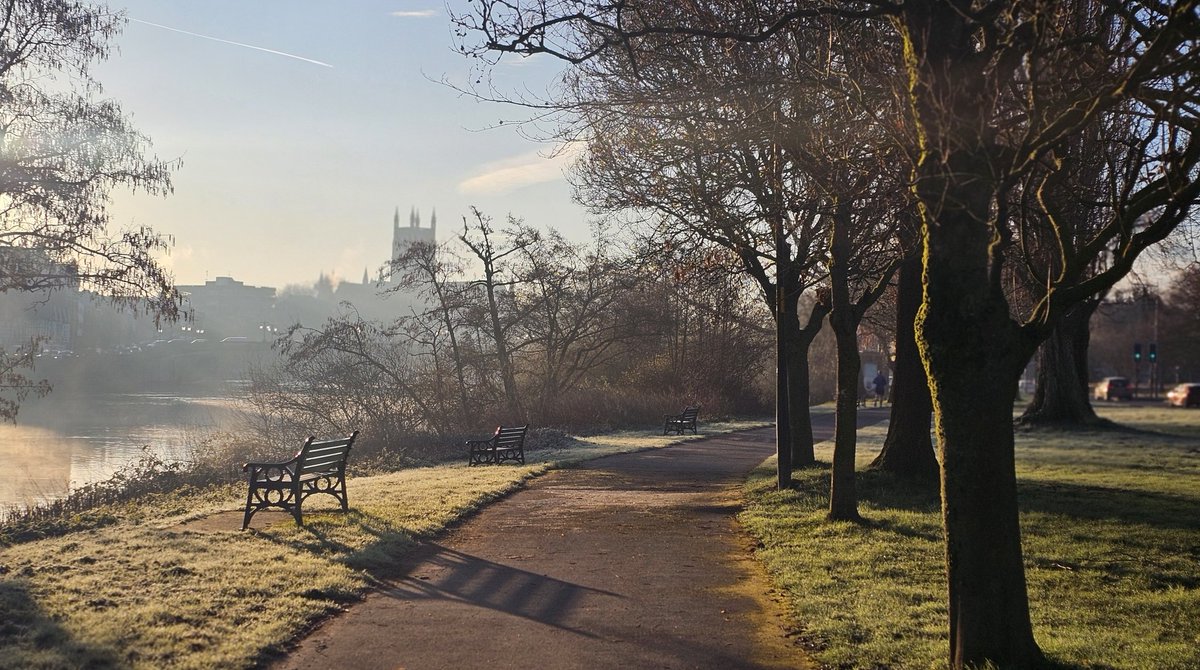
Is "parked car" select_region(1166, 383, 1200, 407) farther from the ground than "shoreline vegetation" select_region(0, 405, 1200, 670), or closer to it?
farther from the ground

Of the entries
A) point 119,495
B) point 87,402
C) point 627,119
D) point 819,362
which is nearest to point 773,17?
point 627,119

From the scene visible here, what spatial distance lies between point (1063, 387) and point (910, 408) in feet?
66.5

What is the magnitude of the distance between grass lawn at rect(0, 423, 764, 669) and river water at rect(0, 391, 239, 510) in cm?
988

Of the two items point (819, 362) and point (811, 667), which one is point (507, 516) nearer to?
point (811, 667)

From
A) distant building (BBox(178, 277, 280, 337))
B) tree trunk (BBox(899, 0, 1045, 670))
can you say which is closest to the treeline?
tree trunk (BBox(899, 0, 1045, 670))

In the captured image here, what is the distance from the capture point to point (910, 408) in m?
16.8

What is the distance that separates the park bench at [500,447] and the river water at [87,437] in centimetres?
811

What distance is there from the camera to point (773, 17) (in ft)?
32.7

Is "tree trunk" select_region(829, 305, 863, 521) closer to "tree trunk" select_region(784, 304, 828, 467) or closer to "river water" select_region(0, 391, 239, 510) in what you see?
"tree trunk" select_region(784, 304, 828, 467)

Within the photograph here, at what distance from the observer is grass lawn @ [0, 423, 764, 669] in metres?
6.88

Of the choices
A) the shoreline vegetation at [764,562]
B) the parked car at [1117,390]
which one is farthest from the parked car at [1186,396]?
the shoreline vegetation at [764,562]

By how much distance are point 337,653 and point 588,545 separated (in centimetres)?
540

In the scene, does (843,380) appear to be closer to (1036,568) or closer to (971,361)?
(1036,568)

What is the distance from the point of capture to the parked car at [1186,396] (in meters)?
61.1
